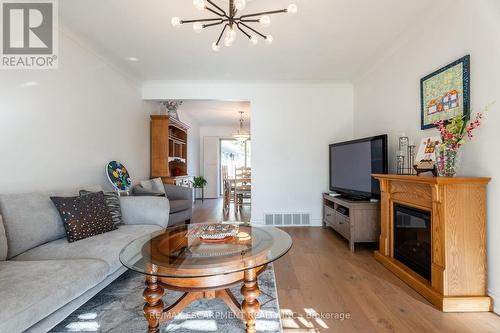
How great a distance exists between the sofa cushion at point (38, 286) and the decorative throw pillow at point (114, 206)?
0.82 m

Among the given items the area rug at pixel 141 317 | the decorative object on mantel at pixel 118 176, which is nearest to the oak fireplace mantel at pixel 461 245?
the area rug at pixel 141 317

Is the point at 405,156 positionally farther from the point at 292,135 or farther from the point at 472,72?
the point at 292,135

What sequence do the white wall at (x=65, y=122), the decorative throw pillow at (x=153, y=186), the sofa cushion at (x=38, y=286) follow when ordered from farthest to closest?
1. the decorative throw pillow at (x=153, y=186)
2. the white wall at (x=65, y=122)
3. the sofa cushion at (x=38, y=286)

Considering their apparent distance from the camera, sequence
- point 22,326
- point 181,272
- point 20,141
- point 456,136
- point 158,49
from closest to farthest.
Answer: point 22,326 → point 181,272 → point 456,136 → point 20,141 → point 158,49

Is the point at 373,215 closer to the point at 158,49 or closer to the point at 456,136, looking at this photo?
the point at 456,136

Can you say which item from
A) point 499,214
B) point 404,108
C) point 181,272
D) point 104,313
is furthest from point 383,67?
point 104,313

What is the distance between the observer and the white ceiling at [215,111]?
17.3ft

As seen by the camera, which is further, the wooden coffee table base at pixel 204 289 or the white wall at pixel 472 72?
the white wall at pixel 472 72

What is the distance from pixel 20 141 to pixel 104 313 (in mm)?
1663

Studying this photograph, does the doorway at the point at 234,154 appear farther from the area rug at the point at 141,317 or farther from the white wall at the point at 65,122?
the area rug at the point at 141,317

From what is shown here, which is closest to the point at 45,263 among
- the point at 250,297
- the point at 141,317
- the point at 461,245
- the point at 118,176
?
the point at 141,317

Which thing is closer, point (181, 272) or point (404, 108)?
point (181, 272)

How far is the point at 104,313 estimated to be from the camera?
164 centimetres

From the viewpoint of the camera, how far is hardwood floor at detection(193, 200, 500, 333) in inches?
61.0
